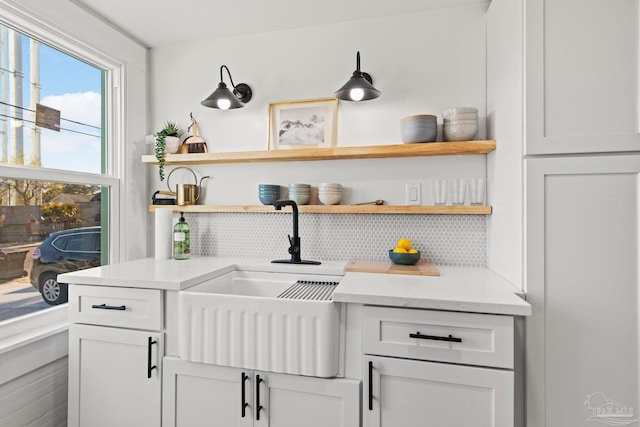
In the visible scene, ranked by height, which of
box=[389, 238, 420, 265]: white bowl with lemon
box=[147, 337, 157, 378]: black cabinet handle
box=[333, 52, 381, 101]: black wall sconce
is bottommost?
box=[147, 337, 157, 378]: black cabinet handle

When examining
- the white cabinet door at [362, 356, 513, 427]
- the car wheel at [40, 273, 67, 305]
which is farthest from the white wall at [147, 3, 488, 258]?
the white cabinet door at [362, 356, 513, 427]

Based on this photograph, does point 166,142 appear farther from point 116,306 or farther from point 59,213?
point 116,306

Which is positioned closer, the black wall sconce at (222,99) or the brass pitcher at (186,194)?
the black wall sconce at (222,99)

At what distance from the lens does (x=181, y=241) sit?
2039 mm

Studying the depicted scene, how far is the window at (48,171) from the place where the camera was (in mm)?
1569

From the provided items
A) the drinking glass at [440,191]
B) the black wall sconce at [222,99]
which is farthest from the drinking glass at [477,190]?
the black wall sconce at [222,99]

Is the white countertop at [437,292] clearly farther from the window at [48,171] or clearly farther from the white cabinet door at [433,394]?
the window at [48,171]

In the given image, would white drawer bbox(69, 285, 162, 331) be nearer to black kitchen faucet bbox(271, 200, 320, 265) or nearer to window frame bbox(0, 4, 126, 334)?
window frame bbox(0, 4, 126, 334)

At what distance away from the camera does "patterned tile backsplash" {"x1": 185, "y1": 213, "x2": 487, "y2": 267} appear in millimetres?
1896

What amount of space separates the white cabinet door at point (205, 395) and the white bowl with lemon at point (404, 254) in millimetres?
901

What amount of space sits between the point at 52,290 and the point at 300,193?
56.5 inches

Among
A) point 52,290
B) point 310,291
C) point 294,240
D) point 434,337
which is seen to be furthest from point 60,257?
point 434,337

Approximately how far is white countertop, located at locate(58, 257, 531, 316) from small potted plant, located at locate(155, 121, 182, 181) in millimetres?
644

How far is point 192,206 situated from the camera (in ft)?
7.10
